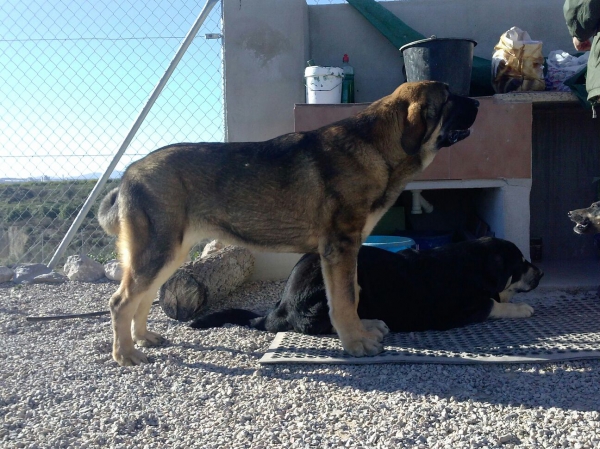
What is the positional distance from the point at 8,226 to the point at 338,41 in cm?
Result: 475

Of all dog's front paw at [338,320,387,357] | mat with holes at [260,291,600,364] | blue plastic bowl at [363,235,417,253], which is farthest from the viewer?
blue plastic bowl at [363,235,417,253]

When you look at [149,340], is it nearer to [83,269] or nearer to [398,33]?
[83,269]

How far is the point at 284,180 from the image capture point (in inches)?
155

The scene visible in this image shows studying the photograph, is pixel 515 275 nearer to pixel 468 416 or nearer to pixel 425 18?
pixel 468 416

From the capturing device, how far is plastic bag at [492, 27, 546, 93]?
5.55m

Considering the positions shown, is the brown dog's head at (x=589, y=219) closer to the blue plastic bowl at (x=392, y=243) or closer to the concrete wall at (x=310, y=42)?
the blue plastic bowl at (x=392, y=243)

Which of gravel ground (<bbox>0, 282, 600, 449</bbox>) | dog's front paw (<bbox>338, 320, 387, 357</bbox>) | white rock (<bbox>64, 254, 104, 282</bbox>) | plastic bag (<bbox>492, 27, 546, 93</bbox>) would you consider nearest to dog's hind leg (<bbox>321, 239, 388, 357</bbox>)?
dog's front paw (<bbox>338, 320, 387, 357</bbox>)

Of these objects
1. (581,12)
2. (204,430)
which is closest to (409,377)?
(204,430)

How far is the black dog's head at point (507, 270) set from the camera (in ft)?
14.5

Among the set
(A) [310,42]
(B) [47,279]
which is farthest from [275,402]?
(A) [310,42]

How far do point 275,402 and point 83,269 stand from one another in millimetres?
4373

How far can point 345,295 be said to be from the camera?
3.70m

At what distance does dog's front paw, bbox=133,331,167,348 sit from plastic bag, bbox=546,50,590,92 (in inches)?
177

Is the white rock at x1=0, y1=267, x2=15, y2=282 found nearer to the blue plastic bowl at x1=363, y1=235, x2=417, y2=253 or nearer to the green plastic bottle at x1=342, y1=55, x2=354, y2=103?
the blue plastic bowl at x1=363, y1=235, x2=417, y2=253
